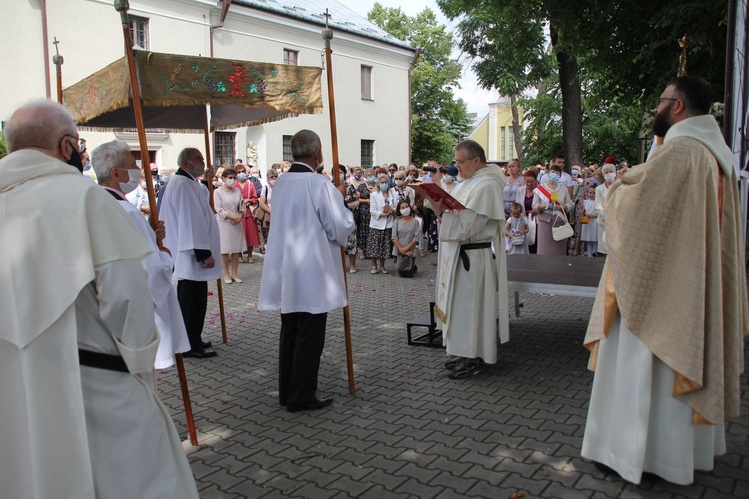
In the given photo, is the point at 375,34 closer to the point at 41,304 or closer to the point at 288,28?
the point at 288,28

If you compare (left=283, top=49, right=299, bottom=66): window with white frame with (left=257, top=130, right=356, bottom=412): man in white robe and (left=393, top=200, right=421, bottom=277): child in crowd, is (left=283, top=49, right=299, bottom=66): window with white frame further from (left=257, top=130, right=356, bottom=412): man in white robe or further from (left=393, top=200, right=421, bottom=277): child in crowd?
(left=257, top=130, right=356, bottom=412): man in white robe

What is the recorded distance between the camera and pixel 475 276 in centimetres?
571

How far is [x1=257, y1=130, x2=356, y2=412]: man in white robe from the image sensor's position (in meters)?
4.99

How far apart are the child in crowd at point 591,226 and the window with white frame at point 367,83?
21472 mm

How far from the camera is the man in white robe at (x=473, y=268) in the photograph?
18.4ft

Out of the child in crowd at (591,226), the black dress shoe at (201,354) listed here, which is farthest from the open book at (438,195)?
the child in crowd at (591,226)

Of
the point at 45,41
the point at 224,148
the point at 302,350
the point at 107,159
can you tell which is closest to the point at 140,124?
the point at 107,159

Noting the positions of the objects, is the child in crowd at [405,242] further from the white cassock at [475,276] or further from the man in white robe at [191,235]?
the white cassock at [475,276]

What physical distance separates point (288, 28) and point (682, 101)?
25970mm

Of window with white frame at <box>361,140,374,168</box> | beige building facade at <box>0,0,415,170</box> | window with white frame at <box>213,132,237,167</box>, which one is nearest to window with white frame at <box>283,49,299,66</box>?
beige building facade at <box>0,0,415,170</box>

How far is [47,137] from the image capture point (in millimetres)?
2396

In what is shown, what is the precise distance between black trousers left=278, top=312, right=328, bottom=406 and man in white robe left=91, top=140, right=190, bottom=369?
84cm

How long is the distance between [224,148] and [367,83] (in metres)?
9.78

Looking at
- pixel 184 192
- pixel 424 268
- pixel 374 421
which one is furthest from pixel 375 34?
pixel 374 421
